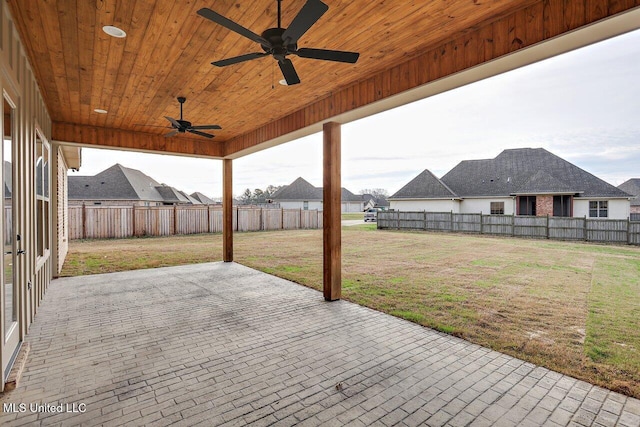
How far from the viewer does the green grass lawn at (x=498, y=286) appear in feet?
10.5

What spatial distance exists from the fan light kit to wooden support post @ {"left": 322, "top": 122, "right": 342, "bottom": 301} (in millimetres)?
2809

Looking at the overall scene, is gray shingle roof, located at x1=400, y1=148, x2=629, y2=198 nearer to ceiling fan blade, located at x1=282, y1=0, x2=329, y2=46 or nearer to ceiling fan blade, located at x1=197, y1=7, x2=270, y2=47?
ceiling fan blade, located at x1=282, y1=0, x2=329, y2=46

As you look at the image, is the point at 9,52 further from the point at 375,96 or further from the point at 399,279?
the point at 399,279

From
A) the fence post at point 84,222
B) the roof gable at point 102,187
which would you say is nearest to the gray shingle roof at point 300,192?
the roof gable at point 102,187

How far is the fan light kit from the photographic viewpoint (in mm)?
2846

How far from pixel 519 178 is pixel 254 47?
1847 cm

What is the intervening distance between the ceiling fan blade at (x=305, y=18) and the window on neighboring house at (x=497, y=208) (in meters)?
18.3

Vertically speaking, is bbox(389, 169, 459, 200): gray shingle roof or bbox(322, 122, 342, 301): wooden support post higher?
bbox(389, 169, 459, 200): gray shingle roof

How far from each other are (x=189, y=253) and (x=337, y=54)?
852cm

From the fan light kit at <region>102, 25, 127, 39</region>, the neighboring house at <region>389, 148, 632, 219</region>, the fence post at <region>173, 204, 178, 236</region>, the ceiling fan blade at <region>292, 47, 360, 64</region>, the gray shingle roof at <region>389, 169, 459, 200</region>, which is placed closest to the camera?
the ceiling fan blade at <region>292, 47, 360, 64</region>

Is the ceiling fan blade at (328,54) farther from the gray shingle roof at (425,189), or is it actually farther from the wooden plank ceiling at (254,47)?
the gray shingle roof at (425,189)

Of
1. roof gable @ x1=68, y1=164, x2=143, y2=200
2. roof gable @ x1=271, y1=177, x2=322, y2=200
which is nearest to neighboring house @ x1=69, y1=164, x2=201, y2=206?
roof gable @ x1=68, y1=164, x2=143, y2=200

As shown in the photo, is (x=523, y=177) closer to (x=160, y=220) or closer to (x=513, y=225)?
(x=513, y=225)
